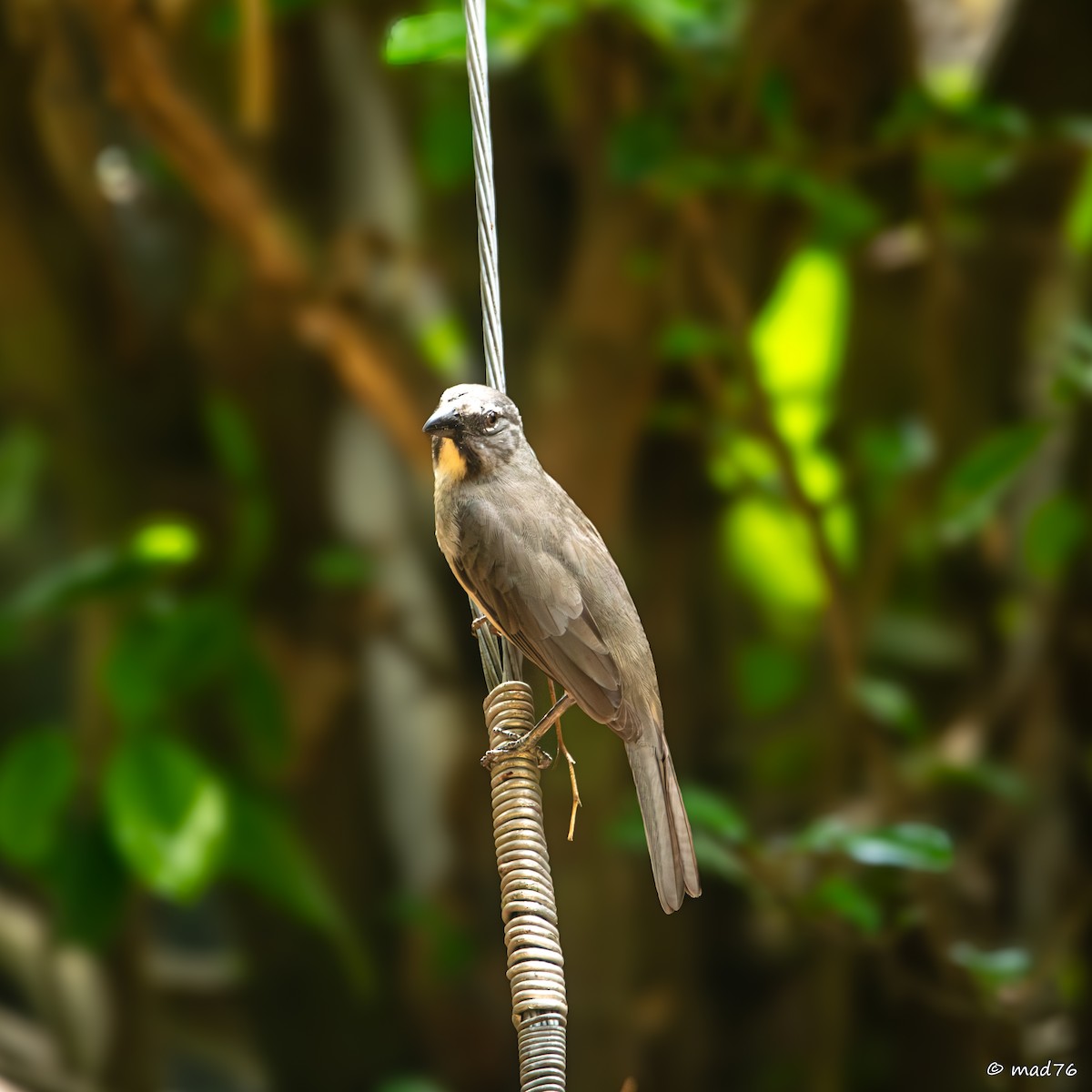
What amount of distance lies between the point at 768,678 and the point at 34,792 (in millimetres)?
2056

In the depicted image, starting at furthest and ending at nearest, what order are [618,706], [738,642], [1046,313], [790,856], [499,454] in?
[738,642] → [1046,313] → [790,856] → [499,454] → [618,706]

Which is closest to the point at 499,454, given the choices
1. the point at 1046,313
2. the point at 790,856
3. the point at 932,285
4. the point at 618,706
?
the point at 618,706

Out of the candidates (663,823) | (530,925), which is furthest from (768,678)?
(530,925)

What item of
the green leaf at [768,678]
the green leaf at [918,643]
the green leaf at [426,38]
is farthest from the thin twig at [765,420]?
the green leaf at [918,643]

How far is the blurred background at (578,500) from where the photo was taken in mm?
3348

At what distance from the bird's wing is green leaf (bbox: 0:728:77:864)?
5.21 ft

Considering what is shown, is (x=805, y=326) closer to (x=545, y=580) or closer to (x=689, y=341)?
(x=689, y=341)

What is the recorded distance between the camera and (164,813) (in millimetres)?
3033

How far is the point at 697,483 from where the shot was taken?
484cm

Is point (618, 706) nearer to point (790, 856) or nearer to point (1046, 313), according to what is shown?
point (790, 856)

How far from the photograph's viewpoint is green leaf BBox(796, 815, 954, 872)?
106 inches

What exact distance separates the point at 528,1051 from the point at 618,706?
532mm

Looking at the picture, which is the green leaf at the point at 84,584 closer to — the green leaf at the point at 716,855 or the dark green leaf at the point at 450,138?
the green leaf at the point at 716,855

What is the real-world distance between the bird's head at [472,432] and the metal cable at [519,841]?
26 centimetres
